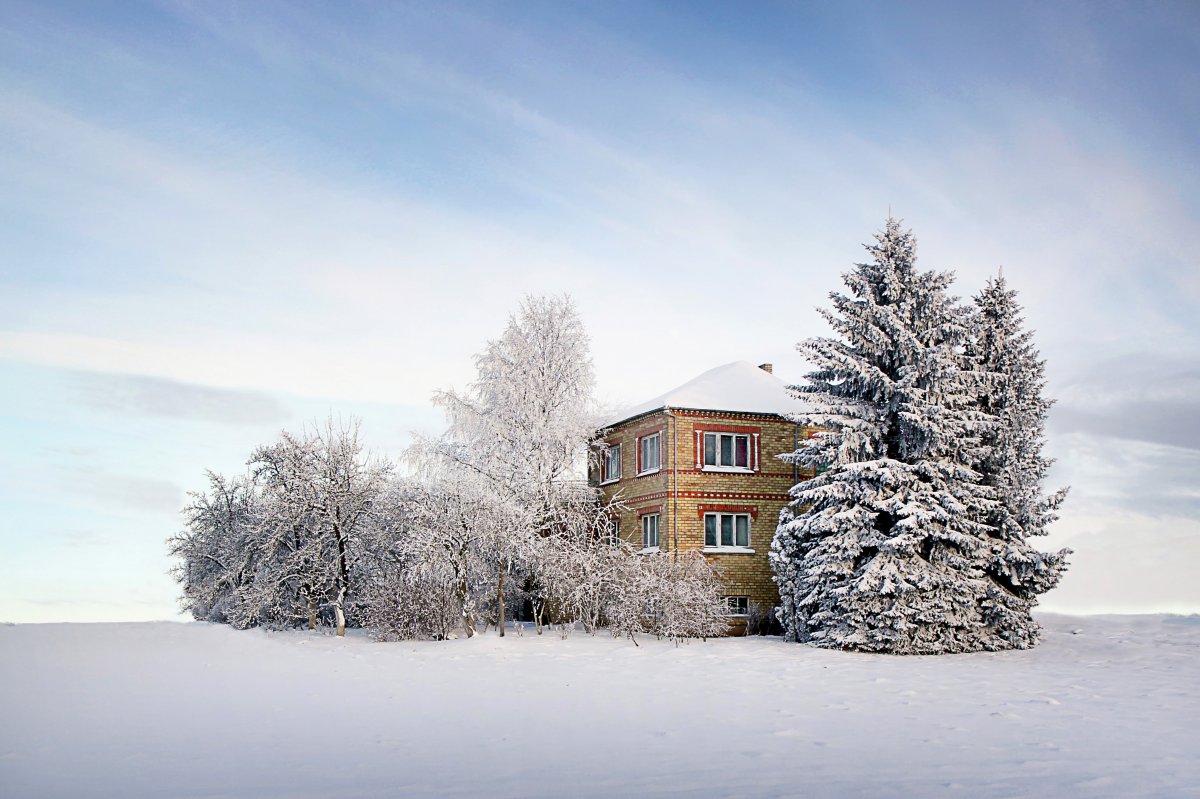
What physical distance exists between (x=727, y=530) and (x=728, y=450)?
9.01ft

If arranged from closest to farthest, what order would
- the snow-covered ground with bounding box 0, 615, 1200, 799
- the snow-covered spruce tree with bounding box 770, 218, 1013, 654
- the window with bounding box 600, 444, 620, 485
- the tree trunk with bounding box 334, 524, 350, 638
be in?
the snow-covered ground with bounding box 0, 615, 1200, 799
the snow-covered spruce tree with bounding box 770, 218, 1013, 654
the tree trunk with bounding box 334, 524, 350, 638
the window with bounding box 600, 444, 620, 485

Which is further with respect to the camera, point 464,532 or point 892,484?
point 464,532

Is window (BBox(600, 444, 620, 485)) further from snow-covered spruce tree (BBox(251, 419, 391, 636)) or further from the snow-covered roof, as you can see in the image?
snow-covered spruce tree (BBox(251, 419, 391, 636))

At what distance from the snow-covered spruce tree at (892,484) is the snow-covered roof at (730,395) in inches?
187

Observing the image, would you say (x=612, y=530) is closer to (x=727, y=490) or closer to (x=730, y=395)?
(x=727, y=490)

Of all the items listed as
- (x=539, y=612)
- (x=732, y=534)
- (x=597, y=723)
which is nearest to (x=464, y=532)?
(x=539, y=612)

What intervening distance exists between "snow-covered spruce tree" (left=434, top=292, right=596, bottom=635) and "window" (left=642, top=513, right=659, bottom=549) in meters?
2.03

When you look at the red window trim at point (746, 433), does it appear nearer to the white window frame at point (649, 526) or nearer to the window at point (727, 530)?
the window at point (727, 530)

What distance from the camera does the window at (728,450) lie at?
33.5 metres

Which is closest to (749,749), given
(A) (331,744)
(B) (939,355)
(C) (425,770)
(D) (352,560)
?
(C) (425,770)

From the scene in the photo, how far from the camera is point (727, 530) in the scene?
33469 mm

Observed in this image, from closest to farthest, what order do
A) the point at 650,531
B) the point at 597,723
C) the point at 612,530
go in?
the point at 597,723 < the point at 650,531 < the point at 612,530

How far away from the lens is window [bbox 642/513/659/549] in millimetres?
33938

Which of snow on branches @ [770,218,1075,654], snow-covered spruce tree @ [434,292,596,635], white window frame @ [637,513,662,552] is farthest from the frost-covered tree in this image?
snow on branches @ [770,218,1075,654]
